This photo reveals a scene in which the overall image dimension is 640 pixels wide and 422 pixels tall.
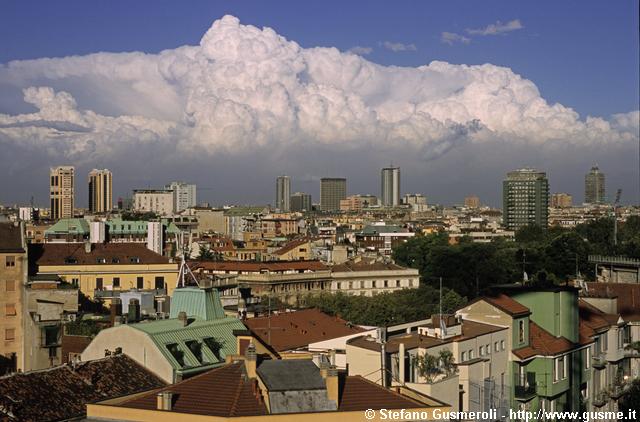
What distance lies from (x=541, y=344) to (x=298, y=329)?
9.22 meters

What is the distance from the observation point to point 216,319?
3288cm

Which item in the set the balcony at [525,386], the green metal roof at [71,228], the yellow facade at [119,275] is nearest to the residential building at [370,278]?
the yellow facade at [119,275]

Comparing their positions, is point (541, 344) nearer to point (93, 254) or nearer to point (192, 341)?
point (192, 341)

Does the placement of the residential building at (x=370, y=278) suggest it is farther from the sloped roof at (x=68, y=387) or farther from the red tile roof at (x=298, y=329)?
the sloped roof at (x=68, y=387)

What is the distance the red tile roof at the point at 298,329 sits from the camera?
3522 cm

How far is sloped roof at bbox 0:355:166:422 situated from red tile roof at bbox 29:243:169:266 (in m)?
41.1

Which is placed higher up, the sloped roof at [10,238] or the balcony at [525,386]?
the sloped roof at [10,238]

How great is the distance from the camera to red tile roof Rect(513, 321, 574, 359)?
105ft

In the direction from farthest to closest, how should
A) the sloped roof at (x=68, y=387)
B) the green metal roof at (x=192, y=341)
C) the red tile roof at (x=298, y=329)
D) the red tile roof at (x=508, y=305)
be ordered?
1. the red tile roof at (x=298, y=329)
2. the red tile roof at (x=508, y=305)
3. the green metal roof at (x=192, y=341)
4. the sloped roof at (x=68, y=387)

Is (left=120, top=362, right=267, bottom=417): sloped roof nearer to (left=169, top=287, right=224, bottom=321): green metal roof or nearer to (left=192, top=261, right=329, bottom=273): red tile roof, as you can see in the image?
(left=169, top=287, right=224, bottom=321): green metal roof

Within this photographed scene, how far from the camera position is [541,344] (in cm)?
3297

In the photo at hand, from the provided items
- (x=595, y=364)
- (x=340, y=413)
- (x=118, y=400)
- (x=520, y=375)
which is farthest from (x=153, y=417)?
(x=595, y=364)

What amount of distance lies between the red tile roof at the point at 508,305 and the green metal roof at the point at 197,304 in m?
8.10

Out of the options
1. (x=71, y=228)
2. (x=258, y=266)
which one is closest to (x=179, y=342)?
(x=258, y=266)
